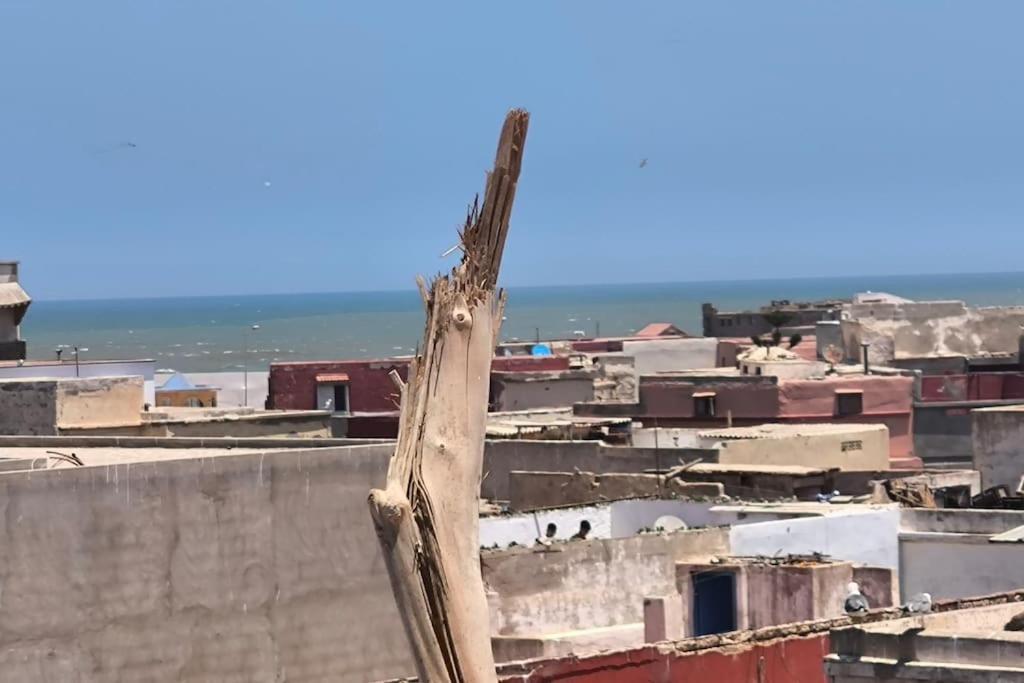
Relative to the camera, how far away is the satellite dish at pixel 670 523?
21395 mm

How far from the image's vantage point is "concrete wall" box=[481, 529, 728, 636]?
59.3 ft

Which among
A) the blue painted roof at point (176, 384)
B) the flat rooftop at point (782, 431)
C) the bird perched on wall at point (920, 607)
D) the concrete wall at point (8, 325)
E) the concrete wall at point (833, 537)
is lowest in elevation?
the concrete wall at point (833, 537)

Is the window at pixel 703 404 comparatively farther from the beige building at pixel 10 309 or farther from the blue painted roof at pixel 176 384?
the blue painted roof at pixel 176 384

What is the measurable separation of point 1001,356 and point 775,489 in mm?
30128

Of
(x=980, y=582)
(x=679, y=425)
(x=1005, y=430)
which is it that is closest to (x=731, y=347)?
(x=679, y=425)

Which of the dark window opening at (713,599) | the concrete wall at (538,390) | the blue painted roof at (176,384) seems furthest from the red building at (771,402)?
the dark window opening at (713,599)

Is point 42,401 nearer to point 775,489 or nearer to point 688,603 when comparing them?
point 775,489

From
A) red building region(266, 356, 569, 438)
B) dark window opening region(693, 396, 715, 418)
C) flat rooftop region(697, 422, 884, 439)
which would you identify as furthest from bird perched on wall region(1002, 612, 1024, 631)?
red building region(266, 356, 569, 438)

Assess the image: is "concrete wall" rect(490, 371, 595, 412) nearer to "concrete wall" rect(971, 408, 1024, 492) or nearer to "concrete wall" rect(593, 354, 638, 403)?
"concrete wall" rect(593, 354, 638, 403)

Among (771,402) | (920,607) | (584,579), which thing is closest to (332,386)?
(771,402)

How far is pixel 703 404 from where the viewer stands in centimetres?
4006

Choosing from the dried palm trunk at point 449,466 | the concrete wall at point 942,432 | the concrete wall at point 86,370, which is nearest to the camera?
the dried palm trunk at point 449,466

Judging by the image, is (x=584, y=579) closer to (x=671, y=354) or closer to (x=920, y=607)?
(x=920, y=607)

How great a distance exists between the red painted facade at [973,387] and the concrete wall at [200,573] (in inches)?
1331
